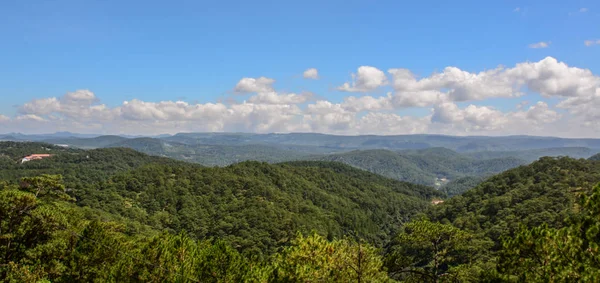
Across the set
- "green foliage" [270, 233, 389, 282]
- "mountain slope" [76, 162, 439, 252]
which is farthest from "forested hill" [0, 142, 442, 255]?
"green foliage" [270, 233, 389, 282]

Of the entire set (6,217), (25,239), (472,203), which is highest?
(6,217)

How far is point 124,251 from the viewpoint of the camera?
31312mm

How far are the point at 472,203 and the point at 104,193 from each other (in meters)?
150

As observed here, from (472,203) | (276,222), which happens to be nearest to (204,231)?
(276,222)

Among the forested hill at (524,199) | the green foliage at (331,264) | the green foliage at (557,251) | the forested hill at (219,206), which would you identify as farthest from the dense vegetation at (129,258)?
the forested hill at (219,206)

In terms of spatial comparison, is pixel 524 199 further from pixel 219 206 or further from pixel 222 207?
pixel 219 206

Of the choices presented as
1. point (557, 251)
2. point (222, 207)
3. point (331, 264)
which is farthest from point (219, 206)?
point (557, 251)

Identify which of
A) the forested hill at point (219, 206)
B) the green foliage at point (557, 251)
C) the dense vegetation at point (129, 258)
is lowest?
the forested hill at point (219, 206)

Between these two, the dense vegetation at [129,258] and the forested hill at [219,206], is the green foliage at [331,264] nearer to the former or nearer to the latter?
the dense vegetation at [129,258]

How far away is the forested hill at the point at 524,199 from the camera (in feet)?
330

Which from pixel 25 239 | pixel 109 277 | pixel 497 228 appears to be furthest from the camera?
pixel 497 228

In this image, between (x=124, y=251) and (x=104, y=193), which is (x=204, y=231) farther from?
(x=124, y=251)

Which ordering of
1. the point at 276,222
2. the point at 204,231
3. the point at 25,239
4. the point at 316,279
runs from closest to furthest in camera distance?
1. the point at 316,279
2. the point at 25,239
3. the point at 204,231
4. the point at 276,222

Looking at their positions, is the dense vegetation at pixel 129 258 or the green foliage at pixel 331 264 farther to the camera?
the dense vegetation at pixel 129 258
